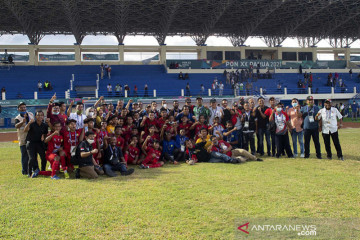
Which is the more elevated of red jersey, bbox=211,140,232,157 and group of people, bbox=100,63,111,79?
group of people, bbox=100,63,111,79

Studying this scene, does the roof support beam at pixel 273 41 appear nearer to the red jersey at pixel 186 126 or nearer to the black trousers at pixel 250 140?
the black trousers at pixel 250 140

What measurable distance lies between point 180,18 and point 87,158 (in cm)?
3346

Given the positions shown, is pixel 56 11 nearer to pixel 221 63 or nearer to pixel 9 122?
pixel 9 122

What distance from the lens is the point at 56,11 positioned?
31.6m

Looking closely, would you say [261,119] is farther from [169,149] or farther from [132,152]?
[132,152]

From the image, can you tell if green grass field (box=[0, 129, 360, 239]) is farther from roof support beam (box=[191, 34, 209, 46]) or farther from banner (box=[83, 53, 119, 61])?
roof support beam (box=[191, 34, 209, 46])

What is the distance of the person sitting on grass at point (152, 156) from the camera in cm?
777

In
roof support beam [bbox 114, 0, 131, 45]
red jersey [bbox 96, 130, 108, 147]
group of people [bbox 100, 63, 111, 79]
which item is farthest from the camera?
group of people [bbox 100, 63, 111, 79]

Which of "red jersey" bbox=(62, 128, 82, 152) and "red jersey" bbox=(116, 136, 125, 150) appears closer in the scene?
"red jersey" bbox=(62, 128, 82, 152)

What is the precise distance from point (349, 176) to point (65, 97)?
25.6 metres

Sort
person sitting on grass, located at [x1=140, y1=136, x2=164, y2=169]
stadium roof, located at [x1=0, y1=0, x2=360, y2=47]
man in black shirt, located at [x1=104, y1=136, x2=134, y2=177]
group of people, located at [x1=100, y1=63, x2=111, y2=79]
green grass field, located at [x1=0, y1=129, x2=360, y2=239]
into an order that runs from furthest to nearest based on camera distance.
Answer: group of people, located at [x1=100, y1=63, x2=111, y2=79] → stadium roof, located at [x1=0, y1=0, x2=360, y2=47] → person sitting on grass, located at [x1=140, y1=136, x2=164, y2=169] → man in black shirt, located at [x1=104, y1=136, x2=134, y2=177] → green grass field, located at [x1=0, y1=129, x2=360, y2=239]

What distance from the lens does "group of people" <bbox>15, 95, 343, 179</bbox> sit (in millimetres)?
6805

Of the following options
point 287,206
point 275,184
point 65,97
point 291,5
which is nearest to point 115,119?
point 275,184

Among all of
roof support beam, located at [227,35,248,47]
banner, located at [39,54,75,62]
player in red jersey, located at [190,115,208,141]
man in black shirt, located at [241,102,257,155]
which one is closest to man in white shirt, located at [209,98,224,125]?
player in red jersey, located at [190,115,208,141]
